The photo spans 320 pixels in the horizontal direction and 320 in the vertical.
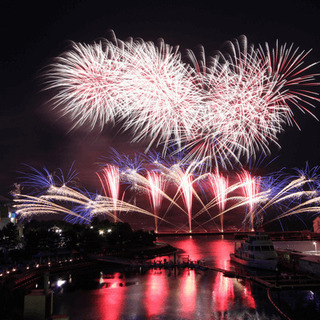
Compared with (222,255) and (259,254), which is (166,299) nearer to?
(259,254)

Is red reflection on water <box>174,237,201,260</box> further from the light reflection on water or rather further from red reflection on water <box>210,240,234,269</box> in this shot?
the light reflection on water

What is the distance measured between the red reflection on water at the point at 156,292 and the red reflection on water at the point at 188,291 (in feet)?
5.36

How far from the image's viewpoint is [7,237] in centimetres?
5031

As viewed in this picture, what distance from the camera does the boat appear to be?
42.5m

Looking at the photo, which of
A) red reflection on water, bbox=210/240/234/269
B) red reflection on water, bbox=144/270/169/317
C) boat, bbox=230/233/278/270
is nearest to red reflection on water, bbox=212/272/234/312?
red reflection on water, bbox=144/270/169/317

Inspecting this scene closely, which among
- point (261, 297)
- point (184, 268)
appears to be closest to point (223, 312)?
point (261, 297)

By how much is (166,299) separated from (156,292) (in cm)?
274

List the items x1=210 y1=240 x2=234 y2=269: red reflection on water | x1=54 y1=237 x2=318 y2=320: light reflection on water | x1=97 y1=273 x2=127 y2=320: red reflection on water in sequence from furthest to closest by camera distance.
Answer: x1=210 y1=240 x2=234 y2=269: red reflection on water → x1=97 y1=273 x2=127 y2=320: red reflection on water → x1=54 y1=237 x2=318 y2=320: light reflection on water

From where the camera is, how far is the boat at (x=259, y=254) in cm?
4250

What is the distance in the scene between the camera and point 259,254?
44.2m

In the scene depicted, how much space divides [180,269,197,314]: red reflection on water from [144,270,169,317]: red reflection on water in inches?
64.3

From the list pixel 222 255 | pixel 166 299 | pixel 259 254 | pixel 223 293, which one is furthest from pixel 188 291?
pixel 222 255

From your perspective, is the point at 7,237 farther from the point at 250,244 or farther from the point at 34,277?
the point at 250,244

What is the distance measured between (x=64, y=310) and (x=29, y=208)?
3209 cm
